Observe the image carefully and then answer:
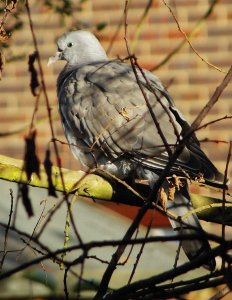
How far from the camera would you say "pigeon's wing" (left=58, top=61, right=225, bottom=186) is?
14.0 ft

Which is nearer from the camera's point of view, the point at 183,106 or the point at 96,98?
the point at 96,98

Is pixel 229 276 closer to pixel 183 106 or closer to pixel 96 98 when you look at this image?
pixel 96 98

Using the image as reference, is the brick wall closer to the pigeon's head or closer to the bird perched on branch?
the pigeon's head

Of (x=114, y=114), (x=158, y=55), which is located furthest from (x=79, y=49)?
(x=158, y=55)

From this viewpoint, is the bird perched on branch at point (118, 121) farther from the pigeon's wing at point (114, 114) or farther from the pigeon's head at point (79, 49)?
the pigeon's head at point (79, 49)

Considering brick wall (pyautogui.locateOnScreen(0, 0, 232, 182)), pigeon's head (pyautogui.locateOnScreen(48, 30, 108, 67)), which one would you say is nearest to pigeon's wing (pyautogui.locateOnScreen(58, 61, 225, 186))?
pigeon's head (pyautogui.locateOnScreen(48, 30, 108, 67))

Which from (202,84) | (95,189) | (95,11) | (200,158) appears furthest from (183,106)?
(95,189)

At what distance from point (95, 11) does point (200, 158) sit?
3.85 m

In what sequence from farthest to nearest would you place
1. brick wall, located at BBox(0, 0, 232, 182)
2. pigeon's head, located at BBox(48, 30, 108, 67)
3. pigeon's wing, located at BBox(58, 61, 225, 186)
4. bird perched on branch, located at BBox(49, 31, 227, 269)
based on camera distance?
1. brick wall, located at BBox(0, 0, 232, 182)
2. pigeon's head, located at BBox(48, 30, 108, 67)
3. pigeon's wing, located at BBox(58, 61, 225, 186)
4. bird perched on branch, located at BBox(49, 31, 227, 269)

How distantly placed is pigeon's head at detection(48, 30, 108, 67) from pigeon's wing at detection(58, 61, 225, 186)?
500 millimetres

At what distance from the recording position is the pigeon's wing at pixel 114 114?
426cm

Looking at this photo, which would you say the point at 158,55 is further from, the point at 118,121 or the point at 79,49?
the point at 118,121

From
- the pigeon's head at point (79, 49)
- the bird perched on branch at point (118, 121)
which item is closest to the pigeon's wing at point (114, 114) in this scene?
the bird perched on branch at point (118, 121)

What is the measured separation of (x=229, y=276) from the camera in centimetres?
171
